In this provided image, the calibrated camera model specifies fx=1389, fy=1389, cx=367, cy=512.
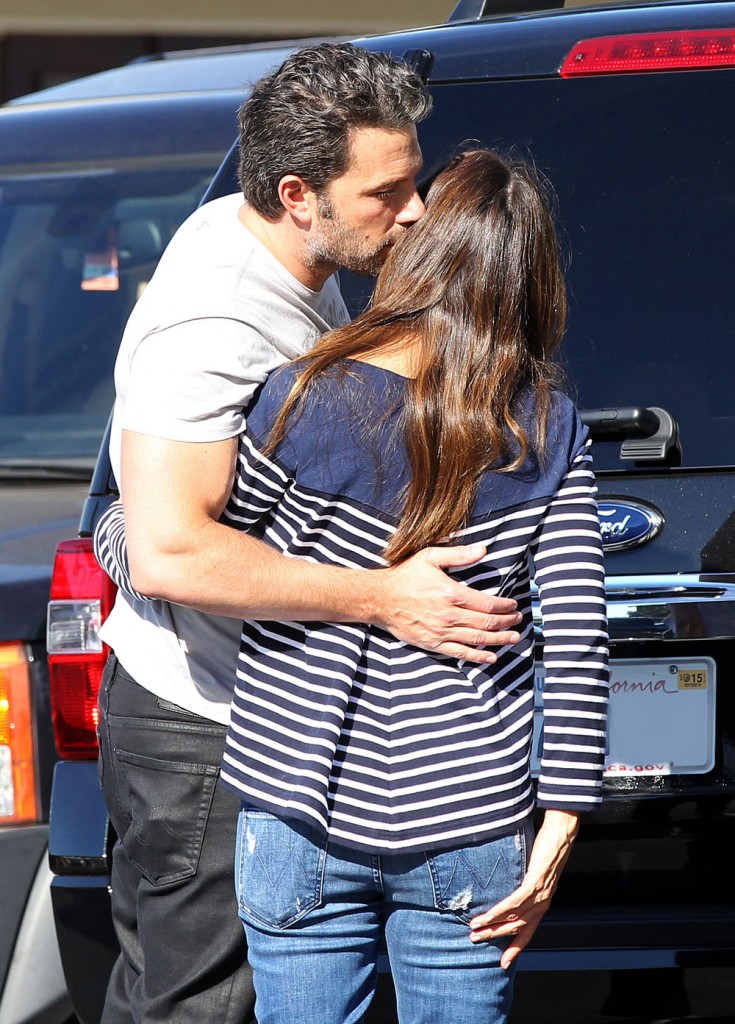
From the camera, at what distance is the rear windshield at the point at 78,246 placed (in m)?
4.11

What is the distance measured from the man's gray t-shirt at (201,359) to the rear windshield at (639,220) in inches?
19.2

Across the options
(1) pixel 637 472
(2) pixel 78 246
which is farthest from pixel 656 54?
(2) pixel 78 246

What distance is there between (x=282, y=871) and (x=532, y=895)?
32cm

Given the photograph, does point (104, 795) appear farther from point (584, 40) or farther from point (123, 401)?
point (584, 40)

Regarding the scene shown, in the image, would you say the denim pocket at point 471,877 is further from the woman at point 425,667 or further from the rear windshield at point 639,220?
the rear windshield at point 639,220

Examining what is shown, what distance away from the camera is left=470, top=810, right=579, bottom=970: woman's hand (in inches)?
69.1

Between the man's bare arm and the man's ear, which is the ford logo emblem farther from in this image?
the man's ear

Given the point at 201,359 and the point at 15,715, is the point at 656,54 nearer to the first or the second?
the point at 201,359

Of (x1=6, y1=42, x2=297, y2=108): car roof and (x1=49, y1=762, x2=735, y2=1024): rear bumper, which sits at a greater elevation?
(x1=6, y1=42, x2=297, y2=108): car roof

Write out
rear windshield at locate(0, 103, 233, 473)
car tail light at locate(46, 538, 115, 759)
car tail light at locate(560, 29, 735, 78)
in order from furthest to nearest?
rear windshield at locate(0, 103, 233, 473) → car tail light at locate(560, 29, 735, 78) → car tail light at locate(46, 538, 115, 759)

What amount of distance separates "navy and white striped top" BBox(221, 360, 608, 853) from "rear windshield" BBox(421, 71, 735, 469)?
0.57m

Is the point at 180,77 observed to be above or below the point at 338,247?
below

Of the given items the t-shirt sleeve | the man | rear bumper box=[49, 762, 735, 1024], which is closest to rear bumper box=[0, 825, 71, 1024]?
the man

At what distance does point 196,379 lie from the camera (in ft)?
5.99
